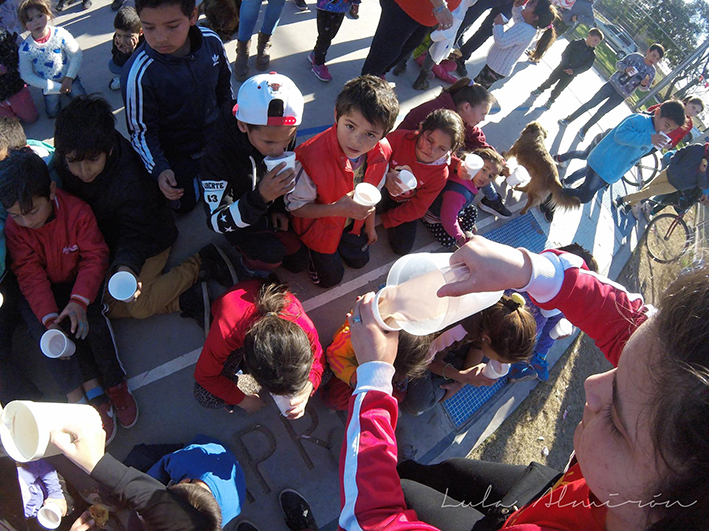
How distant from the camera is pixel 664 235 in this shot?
5805mm

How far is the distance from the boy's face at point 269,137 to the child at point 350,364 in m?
1.29

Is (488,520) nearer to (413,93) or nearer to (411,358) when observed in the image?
(411,358)

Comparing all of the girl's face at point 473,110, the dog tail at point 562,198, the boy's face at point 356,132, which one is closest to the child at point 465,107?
the girl's face at point 473,110

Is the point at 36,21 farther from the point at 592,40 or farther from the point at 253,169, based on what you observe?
the point at 592,40

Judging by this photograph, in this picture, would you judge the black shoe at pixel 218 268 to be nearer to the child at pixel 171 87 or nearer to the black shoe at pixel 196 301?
the black shoe at pixel 196 301

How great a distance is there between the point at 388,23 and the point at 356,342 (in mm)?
3652

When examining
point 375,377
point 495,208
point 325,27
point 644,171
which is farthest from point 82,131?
point 644,171

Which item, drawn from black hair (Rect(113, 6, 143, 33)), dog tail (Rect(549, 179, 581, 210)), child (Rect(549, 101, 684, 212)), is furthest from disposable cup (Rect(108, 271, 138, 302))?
child (Rect(549, 101, 684, 212))

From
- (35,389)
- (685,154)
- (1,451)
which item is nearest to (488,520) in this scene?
(1,451)

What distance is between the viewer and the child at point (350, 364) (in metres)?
2.36

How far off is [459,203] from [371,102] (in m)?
1.53

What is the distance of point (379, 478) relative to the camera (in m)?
1.48

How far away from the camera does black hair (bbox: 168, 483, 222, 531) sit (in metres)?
1.92

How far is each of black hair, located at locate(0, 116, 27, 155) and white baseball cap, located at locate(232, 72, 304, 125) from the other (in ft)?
4.60
